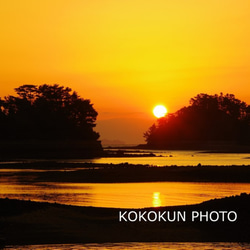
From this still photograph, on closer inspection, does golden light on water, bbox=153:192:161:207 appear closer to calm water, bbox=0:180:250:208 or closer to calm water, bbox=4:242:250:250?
calm water, bbox=0:180:250:208

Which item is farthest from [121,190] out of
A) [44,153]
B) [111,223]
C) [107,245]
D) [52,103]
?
[52,103]

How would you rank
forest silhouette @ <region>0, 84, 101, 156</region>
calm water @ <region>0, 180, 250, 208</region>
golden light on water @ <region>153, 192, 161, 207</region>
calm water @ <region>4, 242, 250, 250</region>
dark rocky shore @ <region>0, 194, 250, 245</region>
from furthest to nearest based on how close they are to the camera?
forest silhouette @ <region>0, 84, 101, 156</region> → calm water @ <region>0, 180, 250, 208</region> → golden light on water @ <region>153, 192, 161, 207</region> → dark rocky shore @ <region>0, 194, 250, 245</region> → calm water @ <region>4, 242, 250, 250</region>

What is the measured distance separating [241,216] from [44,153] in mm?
135544

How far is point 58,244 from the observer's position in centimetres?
2353

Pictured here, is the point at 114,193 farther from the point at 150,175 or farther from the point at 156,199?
the point at 150,175

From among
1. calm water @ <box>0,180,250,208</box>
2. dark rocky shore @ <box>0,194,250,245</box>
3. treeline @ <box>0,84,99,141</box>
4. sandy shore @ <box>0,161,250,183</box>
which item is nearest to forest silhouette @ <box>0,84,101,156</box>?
treeline @ <box>0,84,99,141</box>

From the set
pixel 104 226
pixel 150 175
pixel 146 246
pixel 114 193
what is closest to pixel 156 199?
pixel 114 193

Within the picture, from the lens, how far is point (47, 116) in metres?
177

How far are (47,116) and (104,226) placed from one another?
496ft

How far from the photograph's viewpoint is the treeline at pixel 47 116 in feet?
554

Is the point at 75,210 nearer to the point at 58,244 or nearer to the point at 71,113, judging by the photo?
the point at 58,244

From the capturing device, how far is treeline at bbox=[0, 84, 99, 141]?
16900 cm

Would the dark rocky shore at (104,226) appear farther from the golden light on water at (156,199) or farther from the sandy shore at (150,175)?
the sandy shore at (150,175)

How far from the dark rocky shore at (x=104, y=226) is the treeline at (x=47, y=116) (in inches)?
5445
